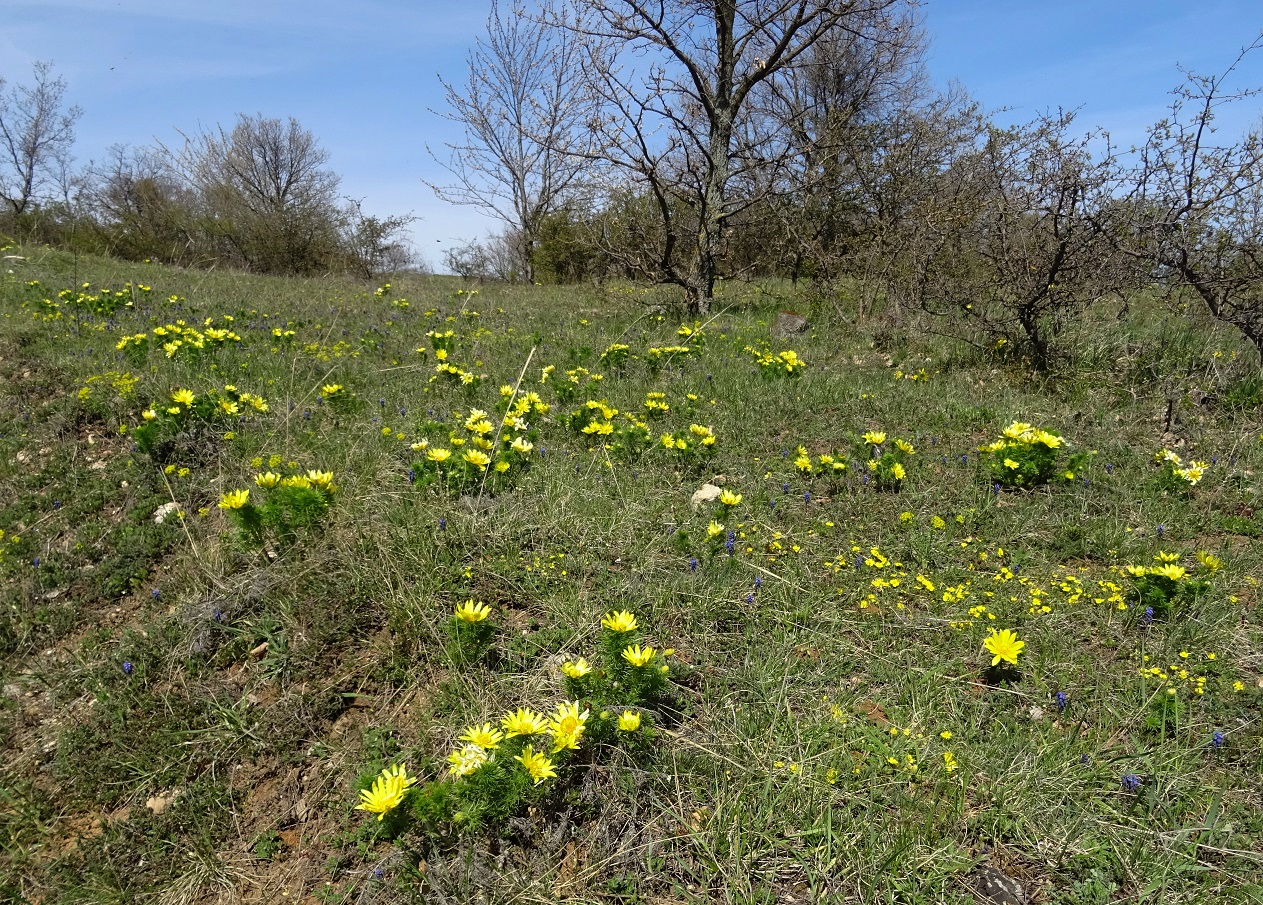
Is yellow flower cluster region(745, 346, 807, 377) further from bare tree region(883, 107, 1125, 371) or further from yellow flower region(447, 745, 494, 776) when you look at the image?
yellow flower region(447, 745, 494, 776)

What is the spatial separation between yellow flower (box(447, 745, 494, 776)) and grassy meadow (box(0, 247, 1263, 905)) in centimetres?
3

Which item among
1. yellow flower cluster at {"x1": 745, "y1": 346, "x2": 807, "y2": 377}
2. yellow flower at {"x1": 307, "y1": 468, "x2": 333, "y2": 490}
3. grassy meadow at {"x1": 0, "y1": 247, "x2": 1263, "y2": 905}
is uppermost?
yellow flower cluster at {"x1": 745, "y1": 346, "x2": 807, "y2": 377}

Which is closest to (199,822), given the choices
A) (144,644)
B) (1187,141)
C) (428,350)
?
(144,644)

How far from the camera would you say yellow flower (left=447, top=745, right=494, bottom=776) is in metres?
1.76

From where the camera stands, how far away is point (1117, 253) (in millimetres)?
4957

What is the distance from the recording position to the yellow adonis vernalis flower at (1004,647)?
90.3 inches

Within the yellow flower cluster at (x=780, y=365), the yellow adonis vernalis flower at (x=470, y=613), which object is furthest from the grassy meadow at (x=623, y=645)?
the yellow flower cluster at (x=780, y=365)

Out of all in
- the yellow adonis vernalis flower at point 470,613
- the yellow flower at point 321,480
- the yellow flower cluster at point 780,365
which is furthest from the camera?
the yellow flower cluster at point 780,365

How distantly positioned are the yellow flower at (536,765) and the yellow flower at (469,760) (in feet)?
→ 0.31

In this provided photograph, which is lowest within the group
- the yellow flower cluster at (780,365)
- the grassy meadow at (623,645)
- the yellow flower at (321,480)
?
the grassy meadow at (623,645)

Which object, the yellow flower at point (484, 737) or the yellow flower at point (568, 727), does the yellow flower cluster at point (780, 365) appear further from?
the yellow flower at point (484, 737)

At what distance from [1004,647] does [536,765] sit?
1.69m

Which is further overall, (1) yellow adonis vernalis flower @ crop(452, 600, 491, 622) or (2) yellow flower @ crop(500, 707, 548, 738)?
(1) yellow adonis vernalis flower @ crop(452, 600, 491, 622)

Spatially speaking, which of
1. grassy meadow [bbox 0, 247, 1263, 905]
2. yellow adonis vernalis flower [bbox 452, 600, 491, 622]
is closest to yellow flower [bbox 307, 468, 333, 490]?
grassy meadow [bbox 0, 247, 1263, 905]
